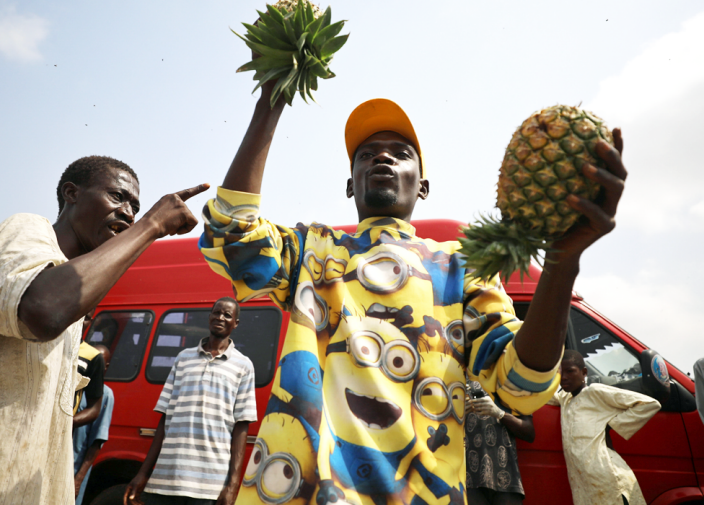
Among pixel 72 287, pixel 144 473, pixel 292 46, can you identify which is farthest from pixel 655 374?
pixel 144 473

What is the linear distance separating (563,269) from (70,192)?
208 cm

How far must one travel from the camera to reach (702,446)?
3998mm

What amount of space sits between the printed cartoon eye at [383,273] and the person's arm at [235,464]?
322 cm

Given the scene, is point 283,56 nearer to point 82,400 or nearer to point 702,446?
point 82,400

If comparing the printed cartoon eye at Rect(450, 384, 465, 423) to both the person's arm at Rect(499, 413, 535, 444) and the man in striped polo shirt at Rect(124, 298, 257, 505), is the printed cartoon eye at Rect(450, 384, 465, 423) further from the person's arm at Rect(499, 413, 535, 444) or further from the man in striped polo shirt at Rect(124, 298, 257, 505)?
the man in striped polo shirt at Rect(124, 298, 257, 505)

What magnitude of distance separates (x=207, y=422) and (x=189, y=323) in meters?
1.42

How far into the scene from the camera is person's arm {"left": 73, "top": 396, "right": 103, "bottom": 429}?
4184 millimetres

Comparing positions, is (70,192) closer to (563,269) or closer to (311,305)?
(311,305)

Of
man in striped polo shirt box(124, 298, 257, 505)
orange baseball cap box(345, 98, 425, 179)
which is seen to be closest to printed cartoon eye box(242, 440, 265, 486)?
orange baseball cap box(345, 98, 425, 179)

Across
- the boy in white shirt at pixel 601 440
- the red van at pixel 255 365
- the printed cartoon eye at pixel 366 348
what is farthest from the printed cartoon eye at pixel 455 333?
the boy in white shirt at pixel 601 440

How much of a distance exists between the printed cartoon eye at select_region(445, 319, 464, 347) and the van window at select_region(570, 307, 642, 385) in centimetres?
319

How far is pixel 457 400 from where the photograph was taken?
1642mm

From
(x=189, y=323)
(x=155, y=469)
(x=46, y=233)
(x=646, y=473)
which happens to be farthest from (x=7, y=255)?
(x=646, y=473)

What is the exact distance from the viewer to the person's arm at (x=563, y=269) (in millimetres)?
1262
